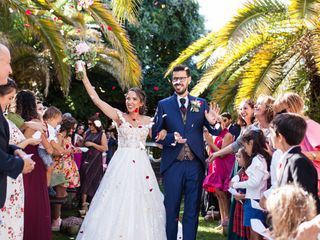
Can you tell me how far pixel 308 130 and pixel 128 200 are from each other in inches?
106

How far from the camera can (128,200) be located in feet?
22.2

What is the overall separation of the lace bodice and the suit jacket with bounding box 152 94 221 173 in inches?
13.9

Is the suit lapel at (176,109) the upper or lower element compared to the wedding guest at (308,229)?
upper

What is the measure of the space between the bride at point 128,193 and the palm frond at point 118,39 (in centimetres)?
317

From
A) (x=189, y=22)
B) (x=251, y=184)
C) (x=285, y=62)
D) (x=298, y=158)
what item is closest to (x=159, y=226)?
(x=251, y=184)

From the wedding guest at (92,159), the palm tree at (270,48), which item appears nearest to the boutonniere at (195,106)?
the palm tree at (270,48)

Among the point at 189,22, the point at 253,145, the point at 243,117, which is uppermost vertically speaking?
the point at 189,22

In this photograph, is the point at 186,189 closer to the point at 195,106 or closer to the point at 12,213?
the point at 195,106

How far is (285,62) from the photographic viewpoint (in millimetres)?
10469

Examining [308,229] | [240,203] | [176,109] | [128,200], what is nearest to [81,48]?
[176,109]

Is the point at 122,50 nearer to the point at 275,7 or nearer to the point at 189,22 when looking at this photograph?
the point at 275,7

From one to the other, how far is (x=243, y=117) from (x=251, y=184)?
154 centimetres

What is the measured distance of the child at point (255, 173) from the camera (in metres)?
5.70

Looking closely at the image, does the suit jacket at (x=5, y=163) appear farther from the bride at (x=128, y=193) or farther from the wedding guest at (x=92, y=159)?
the wedding guest at (x=92, y=159)
